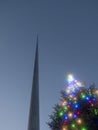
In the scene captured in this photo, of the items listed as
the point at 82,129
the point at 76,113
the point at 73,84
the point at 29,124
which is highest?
the point at 29,124

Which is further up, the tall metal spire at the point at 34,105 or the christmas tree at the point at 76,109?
the tall metal spire at the point at 34,105

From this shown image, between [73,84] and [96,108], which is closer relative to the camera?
[96,108]

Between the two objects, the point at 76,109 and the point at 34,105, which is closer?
the point at 76,109

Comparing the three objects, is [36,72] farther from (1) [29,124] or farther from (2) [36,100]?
(1) [29,124]

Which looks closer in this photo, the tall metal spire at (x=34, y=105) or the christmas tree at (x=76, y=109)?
the christmas tree at (x=76, y=109)

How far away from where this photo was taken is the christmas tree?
24.4 meters

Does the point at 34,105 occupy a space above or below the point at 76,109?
above

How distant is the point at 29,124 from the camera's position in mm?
46781

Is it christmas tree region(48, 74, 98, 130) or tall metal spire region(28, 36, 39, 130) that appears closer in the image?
christmas tree region(48, 74, 98, 130)

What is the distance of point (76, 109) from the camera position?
25438 millimetres

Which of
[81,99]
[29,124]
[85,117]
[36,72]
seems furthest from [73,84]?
[36,72]

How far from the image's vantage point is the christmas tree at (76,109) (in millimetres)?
24422

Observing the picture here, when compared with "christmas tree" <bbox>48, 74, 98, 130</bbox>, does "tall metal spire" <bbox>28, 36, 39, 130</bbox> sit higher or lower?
higher

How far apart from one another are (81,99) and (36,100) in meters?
27.1
